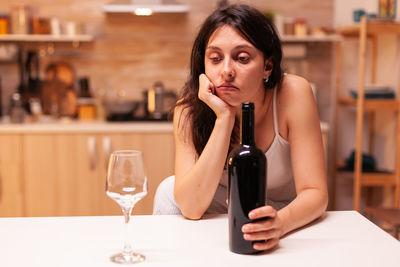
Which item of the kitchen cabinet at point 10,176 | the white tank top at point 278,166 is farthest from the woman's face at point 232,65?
the kitchen cabinet at point 10,176

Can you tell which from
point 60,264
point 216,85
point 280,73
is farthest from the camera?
point 280,73

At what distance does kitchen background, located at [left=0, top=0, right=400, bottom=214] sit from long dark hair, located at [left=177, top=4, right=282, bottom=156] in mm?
2092

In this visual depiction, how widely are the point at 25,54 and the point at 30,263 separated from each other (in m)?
2.97

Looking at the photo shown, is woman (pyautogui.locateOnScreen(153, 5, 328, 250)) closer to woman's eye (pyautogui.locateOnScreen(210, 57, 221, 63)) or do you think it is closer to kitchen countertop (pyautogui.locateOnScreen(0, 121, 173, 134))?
woman's eye (pyautogui.locateOnScreen(210, 57, 221, 63))

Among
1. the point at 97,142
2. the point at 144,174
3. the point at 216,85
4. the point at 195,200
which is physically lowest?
the point at 97,142

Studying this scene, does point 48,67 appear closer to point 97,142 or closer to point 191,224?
point 97,142

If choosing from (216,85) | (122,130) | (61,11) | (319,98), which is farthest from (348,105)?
(216,85)

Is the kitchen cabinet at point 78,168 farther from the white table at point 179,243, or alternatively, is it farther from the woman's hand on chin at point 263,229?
the woman's hand on chin at point 263,229

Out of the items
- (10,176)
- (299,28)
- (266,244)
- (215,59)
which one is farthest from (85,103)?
(266,244)

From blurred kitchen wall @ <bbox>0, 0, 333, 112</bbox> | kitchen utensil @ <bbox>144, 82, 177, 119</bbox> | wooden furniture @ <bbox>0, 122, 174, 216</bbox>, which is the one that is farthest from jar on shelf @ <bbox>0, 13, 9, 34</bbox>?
kitchen utensil @ <bbox>144, 82, 177, 119</bbox>

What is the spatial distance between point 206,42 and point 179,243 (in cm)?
69

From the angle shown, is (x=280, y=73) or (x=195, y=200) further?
(x=280, y=73)

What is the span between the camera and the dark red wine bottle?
100 cm

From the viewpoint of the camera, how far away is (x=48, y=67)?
3.66 metres
